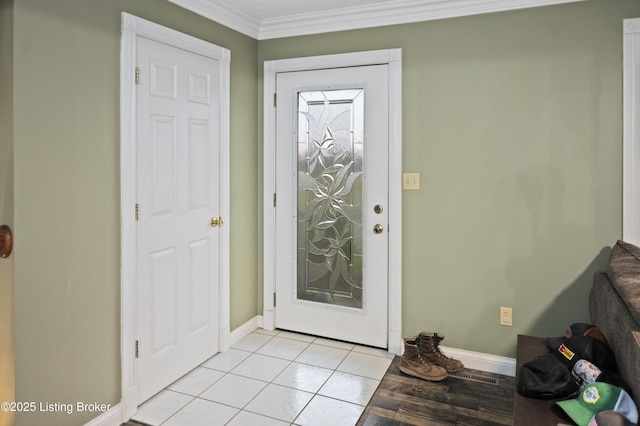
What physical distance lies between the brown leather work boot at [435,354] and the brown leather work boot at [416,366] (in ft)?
0.15

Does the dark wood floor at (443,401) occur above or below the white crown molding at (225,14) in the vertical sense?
below

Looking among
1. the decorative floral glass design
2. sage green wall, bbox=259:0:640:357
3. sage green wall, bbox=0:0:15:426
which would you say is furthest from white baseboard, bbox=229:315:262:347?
sage green wall, bbox=0:0:15:426

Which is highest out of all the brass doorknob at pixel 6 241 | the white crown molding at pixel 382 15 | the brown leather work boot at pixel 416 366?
the white crown molding at pixel 382 15

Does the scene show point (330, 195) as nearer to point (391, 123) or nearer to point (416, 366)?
point (391, 123)

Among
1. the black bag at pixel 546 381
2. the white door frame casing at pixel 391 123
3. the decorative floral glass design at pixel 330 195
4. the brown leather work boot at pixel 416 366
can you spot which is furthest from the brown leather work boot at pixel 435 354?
the black bag at pixel 546 381

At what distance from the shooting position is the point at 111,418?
7.83 ft

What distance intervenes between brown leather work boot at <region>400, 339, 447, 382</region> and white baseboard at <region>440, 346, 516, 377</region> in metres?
0.22

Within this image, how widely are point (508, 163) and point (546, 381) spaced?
4.85 ft

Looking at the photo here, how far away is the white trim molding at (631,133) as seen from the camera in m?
2.58

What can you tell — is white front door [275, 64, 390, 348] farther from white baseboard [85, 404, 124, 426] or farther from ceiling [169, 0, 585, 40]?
white baseboard [85, 404, 124, 426]

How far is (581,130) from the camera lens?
2.72 m

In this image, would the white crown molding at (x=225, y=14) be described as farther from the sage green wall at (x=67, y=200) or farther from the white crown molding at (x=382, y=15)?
the sage green wall at (x=67, y=200)

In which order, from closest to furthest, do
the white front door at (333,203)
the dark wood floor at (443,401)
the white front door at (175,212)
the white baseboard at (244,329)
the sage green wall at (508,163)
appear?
1. the dark wood floor at (443,401)
2. the white front door at (175,212)
3. the sage green wall at (508,163)
4. the white front door at (333,203)
5. the white baseboard at (244,329)

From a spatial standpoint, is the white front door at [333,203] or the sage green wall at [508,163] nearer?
Answer: the sage green wall at [508,163]
